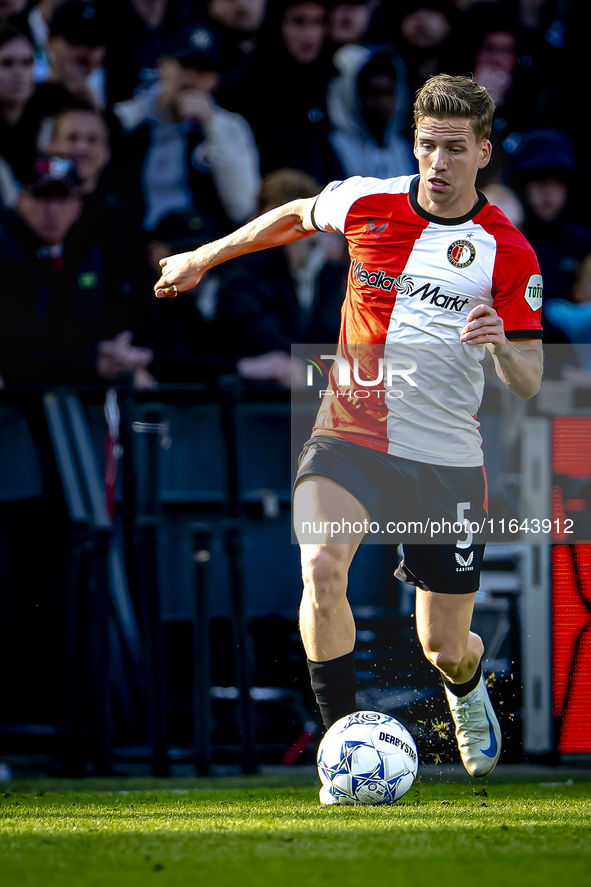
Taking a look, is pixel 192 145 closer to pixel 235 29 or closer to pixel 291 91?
pixel 291 91

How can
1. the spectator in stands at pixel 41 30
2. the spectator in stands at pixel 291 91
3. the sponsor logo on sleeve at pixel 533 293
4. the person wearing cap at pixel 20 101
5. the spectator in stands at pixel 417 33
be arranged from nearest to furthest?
1. the sponsor logo on sleeve at pixel 533 293
2. the person wearing cap at pixel 20 101
3. the spectator in stands at pixel 41 30
4. the spectator in stands at pixel 291 91
5. the spectator in stands at pixel 417 33

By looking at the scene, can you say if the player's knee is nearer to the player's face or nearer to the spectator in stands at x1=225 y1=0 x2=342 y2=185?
the player's face

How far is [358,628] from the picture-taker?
5344 millimetres

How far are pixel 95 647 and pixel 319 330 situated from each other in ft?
7.05

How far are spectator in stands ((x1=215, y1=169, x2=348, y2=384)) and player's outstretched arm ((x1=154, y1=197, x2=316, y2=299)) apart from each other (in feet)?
3.58

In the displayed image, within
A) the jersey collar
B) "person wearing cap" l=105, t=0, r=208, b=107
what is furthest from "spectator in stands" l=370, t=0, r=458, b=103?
the jersey collar

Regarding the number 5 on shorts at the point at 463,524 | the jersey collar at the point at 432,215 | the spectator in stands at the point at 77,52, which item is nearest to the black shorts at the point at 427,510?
the number 5 on shorts at the point at 463,524

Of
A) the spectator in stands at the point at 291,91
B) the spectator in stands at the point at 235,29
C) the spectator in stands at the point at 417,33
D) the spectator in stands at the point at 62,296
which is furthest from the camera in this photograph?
the spectator in stands at the point at 417,33

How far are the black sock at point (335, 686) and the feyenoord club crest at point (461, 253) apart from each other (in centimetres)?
171

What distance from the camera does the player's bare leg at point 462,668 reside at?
4418 millimetres

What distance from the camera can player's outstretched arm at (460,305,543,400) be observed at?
376cm

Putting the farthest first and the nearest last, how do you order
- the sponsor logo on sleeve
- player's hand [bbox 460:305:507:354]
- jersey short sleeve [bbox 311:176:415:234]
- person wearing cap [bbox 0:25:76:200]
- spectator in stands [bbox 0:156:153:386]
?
person wearing cap [bbox 0:25:76:200], spectator in stands [bbox 0:156:153:386], jersey short sleeve [bbox 311:176:415:234], the sponsor logo on sleeve, player's hand [bbox 460:305:507:354]

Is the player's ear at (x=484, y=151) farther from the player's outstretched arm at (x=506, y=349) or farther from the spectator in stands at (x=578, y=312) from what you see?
the spectator in stands at (x=578, y=312)

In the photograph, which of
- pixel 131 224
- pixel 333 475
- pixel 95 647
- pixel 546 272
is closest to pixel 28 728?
pixel 95 647
